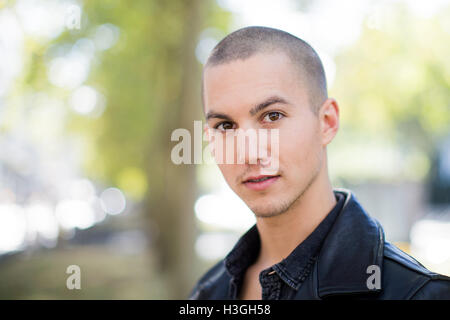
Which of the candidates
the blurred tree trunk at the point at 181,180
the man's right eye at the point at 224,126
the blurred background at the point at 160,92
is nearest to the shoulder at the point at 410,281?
the man's right eye at the point at 224,126

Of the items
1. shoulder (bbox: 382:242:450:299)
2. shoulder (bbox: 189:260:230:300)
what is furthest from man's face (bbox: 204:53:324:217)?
shoulder (bbox: 189:260:230:300)

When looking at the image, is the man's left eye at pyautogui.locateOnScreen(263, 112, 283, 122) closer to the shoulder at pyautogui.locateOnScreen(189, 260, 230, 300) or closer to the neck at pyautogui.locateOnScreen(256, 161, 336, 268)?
the neck at pyautogui.locateOnScreen(256, 161, 336, 268)

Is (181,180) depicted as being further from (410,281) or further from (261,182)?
(410,281)

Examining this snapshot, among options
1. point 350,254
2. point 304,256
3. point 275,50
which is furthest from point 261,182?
point 275,50

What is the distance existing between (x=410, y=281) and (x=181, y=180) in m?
7.63

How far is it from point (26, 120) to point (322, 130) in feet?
31.6

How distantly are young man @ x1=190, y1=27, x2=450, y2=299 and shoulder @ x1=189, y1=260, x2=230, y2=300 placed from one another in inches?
10.2

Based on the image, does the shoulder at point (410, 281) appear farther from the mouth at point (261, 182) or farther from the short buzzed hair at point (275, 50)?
the short buzzed hair at point (275, 50)

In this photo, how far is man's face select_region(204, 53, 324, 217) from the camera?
6.73ft

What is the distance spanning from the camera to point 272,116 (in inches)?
81.8

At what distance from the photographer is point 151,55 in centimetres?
1133

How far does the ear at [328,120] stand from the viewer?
2.23m

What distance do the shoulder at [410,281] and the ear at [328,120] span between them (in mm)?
722
